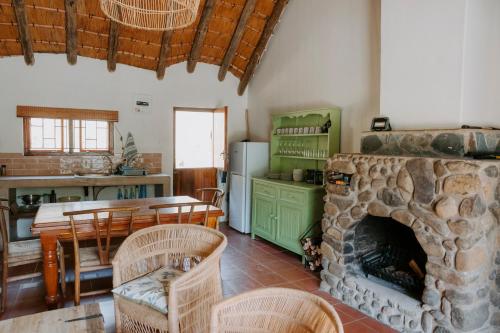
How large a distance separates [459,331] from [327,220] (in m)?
1.52

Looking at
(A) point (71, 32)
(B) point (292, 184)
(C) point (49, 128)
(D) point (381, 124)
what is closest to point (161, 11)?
(D) point (381, 124)

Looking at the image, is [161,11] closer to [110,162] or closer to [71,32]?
[71,32]

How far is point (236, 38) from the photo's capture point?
5.94 metres

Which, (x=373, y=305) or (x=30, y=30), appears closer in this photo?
(x=373, y=305)

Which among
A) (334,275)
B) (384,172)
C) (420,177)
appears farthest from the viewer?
(334,275)

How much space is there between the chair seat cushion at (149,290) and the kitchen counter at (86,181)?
3.32m

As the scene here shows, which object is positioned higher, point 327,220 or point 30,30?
point 30,30

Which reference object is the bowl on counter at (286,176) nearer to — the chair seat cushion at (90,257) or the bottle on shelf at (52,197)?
the chair seat cushion at (90,257)

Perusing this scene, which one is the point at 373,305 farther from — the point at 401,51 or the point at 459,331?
the point at 401,51

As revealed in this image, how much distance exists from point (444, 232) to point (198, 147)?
16.9ft

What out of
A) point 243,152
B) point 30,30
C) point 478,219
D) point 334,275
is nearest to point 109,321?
point 334,275

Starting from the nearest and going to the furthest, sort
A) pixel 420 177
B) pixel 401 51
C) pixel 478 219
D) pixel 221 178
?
pixel 478 219 → pixel 420 177 → pixel 401 51 → pixel 221 178

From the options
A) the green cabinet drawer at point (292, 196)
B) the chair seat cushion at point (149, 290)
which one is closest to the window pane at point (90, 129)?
the green cabinet drawer at point (292, 196)

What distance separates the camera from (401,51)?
3.49 m
